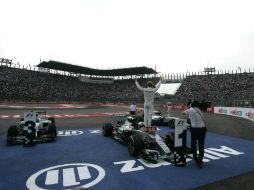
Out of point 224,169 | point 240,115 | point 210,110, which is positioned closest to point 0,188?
point 224,169

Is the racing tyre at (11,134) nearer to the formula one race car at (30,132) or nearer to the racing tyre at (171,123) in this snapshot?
the formula one race car at (30,132)

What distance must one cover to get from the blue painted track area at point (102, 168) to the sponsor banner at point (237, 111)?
551 inches

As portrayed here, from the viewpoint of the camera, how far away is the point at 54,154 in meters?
6.58

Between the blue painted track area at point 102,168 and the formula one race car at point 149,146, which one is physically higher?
the formula one race car at point 149,146

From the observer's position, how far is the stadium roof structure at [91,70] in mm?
51562

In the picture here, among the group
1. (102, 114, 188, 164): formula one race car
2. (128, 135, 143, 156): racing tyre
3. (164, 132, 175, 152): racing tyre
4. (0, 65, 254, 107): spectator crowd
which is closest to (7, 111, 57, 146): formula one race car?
(102, 114, 188, 164): formula one race car

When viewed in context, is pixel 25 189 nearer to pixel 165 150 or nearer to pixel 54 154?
pixel 54 154

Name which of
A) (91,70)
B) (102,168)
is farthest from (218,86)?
(102,168)

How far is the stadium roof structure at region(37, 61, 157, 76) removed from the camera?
51562mm

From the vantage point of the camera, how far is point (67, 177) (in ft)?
15.5

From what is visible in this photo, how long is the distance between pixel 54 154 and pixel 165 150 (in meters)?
3.51

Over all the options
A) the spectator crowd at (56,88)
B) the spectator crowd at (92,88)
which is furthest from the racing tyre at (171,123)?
the spectator crowd at (56,88)

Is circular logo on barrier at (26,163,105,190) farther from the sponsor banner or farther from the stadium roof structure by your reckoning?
the stadium roof structure

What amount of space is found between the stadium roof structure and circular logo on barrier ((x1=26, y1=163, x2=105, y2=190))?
48289 millimetres
